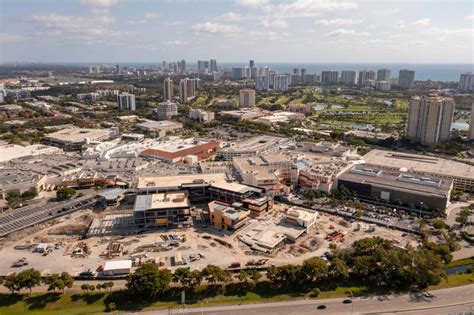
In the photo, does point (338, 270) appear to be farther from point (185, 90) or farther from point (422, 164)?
point (185, 90)

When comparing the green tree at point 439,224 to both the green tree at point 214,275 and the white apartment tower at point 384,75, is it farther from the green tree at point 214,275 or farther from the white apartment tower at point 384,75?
the white apartment tower at point 384,75

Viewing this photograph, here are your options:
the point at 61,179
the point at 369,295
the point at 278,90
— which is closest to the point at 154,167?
the point at 61,179

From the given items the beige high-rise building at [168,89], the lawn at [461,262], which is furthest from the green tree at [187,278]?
the beige high-rise building at [168,89]

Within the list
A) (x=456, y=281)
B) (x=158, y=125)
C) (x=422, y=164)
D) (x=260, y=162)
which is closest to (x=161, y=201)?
(x=260, y=162)

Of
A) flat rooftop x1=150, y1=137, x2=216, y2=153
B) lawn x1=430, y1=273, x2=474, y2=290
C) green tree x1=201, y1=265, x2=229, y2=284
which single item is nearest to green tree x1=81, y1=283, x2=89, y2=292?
green tree x1=201, y1=265, x2=229, y2=284

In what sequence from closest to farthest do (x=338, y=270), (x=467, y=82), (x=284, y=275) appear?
(x=284, y=275), (x=338, y=270), (x=467, y=82)

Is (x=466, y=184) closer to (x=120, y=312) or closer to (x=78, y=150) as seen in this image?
(x=120, y=312)
